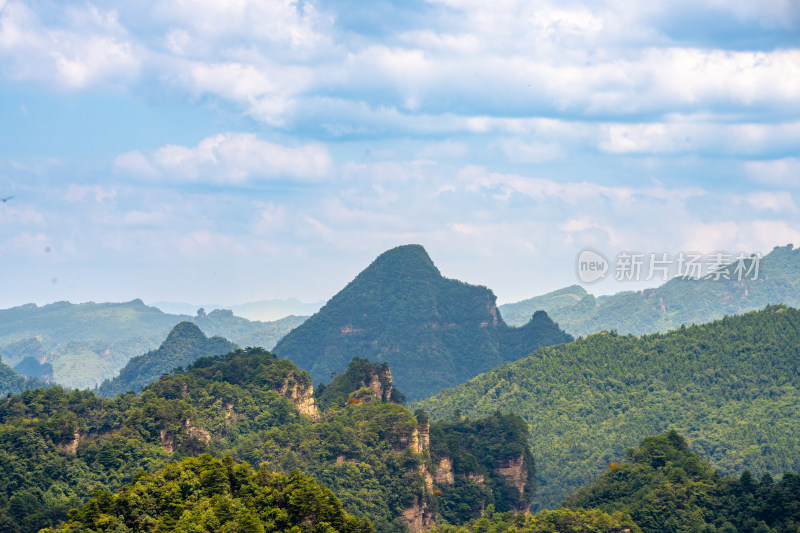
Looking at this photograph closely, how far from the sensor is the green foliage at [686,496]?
67625mm

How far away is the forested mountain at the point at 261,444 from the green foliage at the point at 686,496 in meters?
16.3

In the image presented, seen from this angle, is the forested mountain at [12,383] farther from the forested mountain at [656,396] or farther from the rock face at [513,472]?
the rock face at [513,472]

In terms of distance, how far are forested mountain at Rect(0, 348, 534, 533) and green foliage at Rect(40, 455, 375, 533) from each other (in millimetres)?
690

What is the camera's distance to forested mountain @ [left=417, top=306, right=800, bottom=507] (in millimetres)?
114625

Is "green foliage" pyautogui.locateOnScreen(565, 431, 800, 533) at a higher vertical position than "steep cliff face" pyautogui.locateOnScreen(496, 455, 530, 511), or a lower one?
higher

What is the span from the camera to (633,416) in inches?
5197

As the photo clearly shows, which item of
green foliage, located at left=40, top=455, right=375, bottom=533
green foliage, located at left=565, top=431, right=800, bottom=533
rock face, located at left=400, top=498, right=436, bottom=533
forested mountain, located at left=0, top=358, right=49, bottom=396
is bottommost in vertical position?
rock face, located at left=400, top=498, right=436, bottom=533

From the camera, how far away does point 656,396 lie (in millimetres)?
134875

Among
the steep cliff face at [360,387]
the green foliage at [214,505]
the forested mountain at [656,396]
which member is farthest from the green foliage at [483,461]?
the green foliage at [214,505]

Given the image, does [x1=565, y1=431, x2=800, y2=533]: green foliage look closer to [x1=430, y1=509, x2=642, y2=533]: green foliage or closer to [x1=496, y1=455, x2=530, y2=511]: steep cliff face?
[x1=430, y1=509, x2=642, y2=533]: green foliage

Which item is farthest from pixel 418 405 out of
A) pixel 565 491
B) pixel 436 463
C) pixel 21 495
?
pixel 21 495

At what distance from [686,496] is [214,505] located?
35.4m

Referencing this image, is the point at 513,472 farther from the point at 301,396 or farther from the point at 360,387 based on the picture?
the point at 301,396

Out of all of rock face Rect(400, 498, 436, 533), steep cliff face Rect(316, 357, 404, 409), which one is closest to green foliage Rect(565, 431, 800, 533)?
rock face Rect(400, 498, 436, 533)
